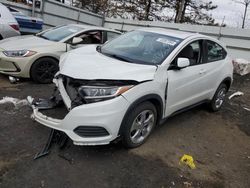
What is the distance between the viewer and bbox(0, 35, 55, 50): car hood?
5.90 meters

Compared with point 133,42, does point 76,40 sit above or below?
below

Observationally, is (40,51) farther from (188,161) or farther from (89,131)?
(188,161)

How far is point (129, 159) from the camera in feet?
12.1

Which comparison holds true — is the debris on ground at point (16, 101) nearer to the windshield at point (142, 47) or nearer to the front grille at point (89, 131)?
the windshield at point (142, 47)

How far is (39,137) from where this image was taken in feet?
12.8

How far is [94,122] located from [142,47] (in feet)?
5.73

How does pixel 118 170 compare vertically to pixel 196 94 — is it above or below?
below

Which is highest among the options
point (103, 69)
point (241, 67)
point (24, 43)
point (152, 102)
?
point (103, 69)

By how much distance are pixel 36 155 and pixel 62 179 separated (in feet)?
1.90

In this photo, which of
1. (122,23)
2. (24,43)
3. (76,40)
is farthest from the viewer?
(122,23)

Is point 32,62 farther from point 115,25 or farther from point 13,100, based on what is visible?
point 115,25

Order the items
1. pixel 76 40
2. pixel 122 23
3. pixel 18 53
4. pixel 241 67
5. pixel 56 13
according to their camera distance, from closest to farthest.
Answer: pixel 18 53
pixel 76 40
pixel 241 67
pixel 56 13
pixel 122 23

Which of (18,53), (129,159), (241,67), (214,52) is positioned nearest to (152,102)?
(129,159)

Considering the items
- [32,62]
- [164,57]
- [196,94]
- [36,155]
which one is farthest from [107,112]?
[32,62]
